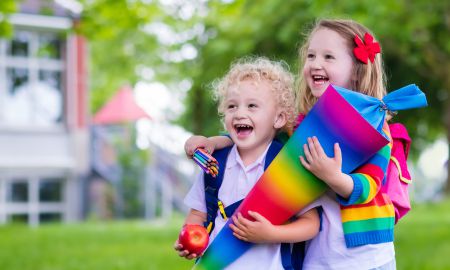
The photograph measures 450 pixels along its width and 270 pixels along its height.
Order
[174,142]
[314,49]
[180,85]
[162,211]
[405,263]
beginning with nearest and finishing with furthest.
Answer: [314,49] → [405,263] → [162,211] → [180,85] → [174,142]

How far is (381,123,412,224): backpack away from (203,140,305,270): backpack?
38 cm

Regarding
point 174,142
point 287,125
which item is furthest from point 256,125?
point 174,142

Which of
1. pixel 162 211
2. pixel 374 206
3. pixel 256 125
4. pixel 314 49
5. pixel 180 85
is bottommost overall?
pixel 162 211

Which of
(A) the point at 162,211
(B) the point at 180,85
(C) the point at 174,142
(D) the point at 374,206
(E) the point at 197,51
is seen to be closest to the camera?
(D) the point at 374,206

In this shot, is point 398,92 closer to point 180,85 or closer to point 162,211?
point 162,211

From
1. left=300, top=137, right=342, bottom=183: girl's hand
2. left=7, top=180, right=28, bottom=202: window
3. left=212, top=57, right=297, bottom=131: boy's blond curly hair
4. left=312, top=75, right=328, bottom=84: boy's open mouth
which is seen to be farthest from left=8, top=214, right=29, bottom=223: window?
left=300, top=137, right=342, bottom=183: girl's hand

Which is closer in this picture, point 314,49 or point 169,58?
point 314,49

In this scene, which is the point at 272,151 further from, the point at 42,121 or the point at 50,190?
the point at 50,190

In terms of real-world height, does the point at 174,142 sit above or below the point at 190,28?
below

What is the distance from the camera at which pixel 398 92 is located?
2.74 meters

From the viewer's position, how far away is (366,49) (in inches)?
114

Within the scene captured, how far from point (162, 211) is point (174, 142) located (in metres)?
11.0

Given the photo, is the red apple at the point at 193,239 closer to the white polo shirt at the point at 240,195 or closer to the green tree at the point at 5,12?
the white polo shirt at the point at 240,195

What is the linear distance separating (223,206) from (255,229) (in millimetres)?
212
